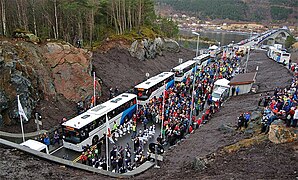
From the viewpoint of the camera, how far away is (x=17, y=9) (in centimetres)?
3538

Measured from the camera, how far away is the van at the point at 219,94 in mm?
31803

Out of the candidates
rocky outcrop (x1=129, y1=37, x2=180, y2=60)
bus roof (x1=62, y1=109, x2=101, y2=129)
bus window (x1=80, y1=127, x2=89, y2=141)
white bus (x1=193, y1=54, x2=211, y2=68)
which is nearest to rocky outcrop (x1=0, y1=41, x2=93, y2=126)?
bus roof (x1=62, y1=109, x2=101, y2=129)

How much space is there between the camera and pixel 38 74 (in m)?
27.3

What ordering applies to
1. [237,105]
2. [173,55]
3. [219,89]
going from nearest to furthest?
[237,105], [219,89], [173,55]

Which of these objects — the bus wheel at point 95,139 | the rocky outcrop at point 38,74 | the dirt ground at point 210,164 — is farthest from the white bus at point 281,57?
the bus wheel at point 95,139

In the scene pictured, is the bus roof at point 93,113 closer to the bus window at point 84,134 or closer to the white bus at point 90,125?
the white bus at point 90,125

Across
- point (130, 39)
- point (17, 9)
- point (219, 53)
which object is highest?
point (17, 9)

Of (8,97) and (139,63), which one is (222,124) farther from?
(139,63)

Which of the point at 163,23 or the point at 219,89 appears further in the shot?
the point at 163,23

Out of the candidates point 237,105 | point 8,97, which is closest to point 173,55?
point 237,105

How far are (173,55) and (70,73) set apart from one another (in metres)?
38.8

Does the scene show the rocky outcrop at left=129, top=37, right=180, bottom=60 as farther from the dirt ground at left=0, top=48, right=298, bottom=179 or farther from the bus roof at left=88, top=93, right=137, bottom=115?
the dirt ground at left=0, top=48, right=298, bottom=179

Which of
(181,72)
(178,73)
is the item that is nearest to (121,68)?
(178,73)

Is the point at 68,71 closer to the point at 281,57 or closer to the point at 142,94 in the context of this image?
the point at 142,94
